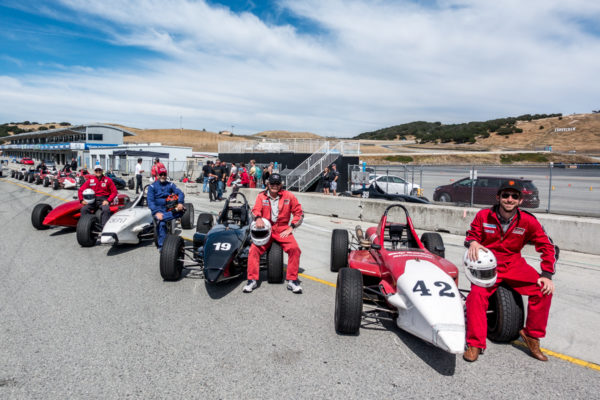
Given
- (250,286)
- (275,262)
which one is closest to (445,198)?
(275,262)

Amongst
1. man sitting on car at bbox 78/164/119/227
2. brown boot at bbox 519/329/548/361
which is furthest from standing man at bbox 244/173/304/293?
man sitting on car at bbox 78/164/119/227

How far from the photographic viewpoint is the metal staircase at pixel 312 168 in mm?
21875

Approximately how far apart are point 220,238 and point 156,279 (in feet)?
4.41

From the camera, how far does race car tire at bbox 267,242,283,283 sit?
6020 millimetres

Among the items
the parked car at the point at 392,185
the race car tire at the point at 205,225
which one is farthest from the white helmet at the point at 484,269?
the parked car at the point at 392,185

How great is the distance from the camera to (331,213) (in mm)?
13992

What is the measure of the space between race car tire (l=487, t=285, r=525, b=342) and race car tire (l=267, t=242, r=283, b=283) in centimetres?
295

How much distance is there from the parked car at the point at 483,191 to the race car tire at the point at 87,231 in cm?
932

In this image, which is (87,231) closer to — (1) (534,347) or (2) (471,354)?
(2) (471,354)

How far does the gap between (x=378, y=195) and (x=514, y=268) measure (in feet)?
38.9

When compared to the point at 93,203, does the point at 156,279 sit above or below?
below

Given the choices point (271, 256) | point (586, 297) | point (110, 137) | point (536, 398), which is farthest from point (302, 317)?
point (110, 137)

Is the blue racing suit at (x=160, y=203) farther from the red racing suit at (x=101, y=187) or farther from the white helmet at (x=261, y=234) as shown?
the white helmet at (x=261, y=234)

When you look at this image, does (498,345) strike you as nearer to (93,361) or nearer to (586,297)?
(586,297)
